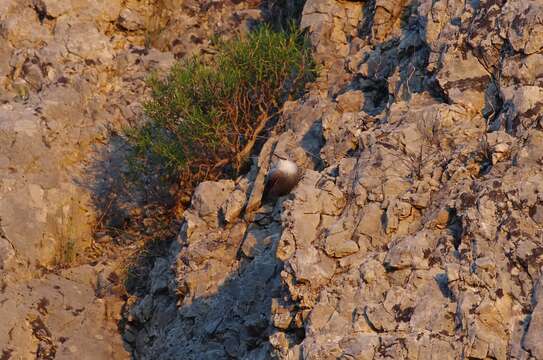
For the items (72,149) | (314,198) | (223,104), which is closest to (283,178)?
(314,198)

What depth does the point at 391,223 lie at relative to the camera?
23.8ft

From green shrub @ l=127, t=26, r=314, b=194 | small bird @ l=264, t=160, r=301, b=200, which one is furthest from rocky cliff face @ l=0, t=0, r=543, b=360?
green shrub @ l=127, t=26, r=314, b=194

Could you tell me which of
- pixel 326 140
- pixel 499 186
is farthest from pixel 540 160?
pixel 326 140

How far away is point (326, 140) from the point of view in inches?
364

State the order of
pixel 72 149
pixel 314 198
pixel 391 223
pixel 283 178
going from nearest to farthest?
pixel 391 223, pixel 314 198, pixel 283 178, pixel 72 149

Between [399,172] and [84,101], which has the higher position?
[399,172]

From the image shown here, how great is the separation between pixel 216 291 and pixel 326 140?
6.16 feet

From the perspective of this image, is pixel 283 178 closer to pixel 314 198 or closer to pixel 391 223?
pixel 314 198

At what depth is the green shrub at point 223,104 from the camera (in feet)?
35.4

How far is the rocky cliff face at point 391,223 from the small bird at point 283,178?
0.21 meters

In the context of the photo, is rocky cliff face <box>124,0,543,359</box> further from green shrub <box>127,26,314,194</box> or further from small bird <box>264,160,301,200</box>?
green shrub <box>127,26,314,194</box>

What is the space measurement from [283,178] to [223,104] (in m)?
2.06

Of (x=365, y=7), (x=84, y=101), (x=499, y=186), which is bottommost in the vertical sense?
(x=84, y=101)

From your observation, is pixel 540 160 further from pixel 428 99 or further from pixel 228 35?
pixel 228 35
